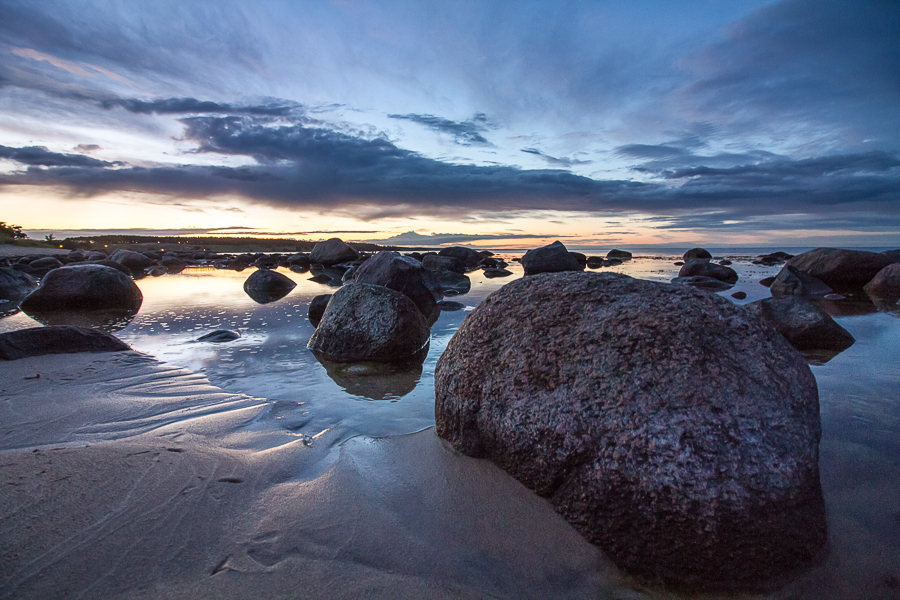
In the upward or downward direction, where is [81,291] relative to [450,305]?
upward

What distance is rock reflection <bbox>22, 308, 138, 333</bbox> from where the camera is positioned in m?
7.38

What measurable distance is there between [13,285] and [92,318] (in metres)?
5.38

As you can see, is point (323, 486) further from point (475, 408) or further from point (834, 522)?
point (834, 522)

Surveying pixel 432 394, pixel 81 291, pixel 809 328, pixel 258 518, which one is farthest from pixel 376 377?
pixel 81 291

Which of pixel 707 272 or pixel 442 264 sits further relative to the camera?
pixel 442 264

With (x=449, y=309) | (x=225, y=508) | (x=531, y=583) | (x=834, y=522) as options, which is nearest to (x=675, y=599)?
(x=531, y=583)

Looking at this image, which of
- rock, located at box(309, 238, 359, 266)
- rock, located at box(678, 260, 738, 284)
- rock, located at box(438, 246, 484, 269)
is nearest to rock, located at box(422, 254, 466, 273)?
rock, located at box(438, 246, 484, 269)

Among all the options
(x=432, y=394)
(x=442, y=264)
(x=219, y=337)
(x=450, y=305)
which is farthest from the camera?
(x=442, y=264)

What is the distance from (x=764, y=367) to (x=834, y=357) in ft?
14.2

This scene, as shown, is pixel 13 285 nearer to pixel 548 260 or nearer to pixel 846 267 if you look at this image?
pixel 548 260

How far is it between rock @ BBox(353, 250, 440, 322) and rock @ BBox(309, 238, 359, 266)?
15.9 m

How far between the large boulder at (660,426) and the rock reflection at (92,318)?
286 inches

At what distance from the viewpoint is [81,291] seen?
8883 millimetres

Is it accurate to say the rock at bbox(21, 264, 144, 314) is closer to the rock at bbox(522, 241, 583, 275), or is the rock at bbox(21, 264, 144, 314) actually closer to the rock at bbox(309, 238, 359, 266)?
the rock at bbox(522, 241, 583, 275)
